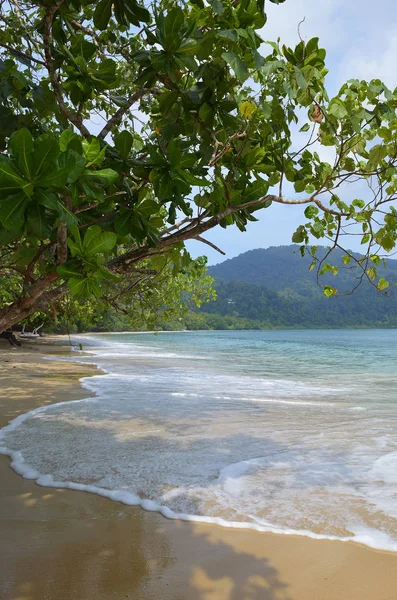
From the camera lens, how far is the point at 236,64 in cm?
194

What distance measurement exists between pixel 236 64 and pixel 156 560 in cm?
261

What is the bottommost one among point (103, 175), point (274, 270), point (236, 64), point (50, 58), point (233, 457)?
point (233, 457)

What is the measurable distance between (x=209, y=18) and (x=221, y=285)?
120336mm

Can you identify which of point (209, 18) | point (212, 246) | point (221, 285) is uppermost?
point (221, 285)

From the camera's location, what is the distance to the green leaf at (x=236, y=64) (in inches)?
76.0

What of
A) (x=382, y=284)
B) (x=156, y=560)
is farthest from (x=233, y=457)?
(x=382, y=284)

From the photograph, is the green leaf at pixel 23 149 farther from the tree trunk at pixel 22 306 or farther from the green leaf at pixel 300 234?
the green leaf at pixel 300 234

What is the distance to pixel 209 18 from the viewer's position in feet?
7.68

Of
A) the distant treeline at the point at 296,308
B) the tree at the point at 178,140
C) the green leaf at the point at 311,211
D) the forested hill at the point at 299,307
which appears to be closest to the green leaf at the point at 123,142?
the tree at the point at 178,140

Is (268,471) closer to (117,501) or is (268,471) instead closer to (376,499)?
(376,499)

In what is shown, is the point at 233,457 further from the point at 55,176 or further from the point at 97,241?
the point at 55,176

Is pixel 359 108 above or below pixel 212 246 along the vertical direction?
above

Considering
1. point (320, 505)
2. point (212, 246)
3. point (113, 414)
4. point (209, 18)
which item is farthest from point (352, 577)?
point (113, 414)

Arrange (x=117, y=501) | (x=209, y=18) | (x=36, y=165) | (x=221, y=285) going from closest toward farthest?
(x=36, y=165), (x=209, y=18), (x=117, y=501), (x=221, y=285)
